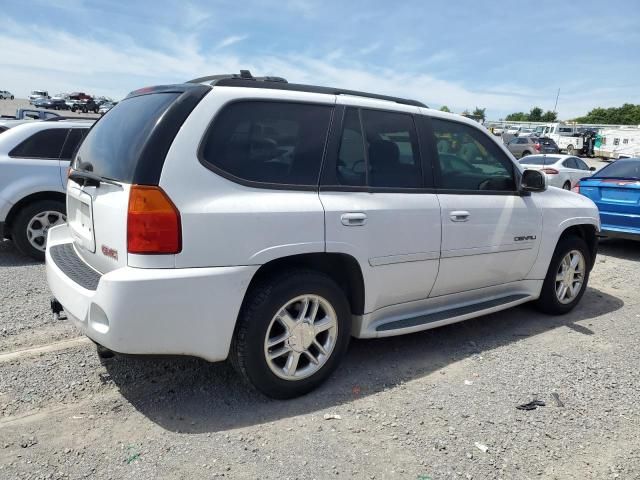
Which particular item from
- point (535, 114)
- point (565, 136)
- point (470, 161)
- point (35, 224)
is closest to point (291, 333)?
point (470, 161)

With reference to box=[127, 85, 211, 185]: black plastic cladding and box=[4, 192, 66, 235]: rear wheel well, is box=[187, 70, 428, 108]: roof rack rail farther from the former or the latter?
box=[4, 192, 66, 235]: rear wheel well

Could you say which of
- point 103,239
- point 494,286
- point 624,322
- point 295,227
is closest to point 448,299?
point 494,286

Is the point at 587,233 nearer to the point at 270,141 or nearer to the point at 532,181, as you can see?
the point at 532,181

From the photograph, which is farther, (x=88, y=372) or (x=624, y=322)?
(x=624, y=322)

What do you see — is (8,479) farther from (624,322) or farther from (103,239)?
(624,322)

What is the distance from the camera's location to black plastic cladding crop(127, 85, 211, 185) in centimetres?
256

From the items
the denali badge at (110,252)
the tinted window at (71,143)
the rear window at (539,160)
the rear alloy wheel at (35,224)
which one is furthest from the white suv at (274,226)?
the rear window at (539,160)

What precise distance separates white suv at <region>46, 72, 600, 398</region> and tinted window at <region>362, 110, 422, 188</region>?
11 millimetres

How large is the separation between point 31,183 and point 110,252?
402 cm

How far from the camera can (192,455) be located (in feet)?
8.45

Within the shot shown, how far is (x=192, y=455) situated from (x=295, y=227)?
1293 mm

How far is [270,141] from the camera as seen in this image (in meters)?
2.95

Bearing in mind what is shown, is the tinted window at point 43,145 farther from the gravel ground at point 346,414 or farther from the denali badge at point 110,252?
the denali badge at point 110,252

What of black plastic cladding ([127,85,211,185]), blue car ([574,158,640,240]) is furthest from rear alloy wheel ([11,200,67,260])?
blue car ([574,158,640,240])
